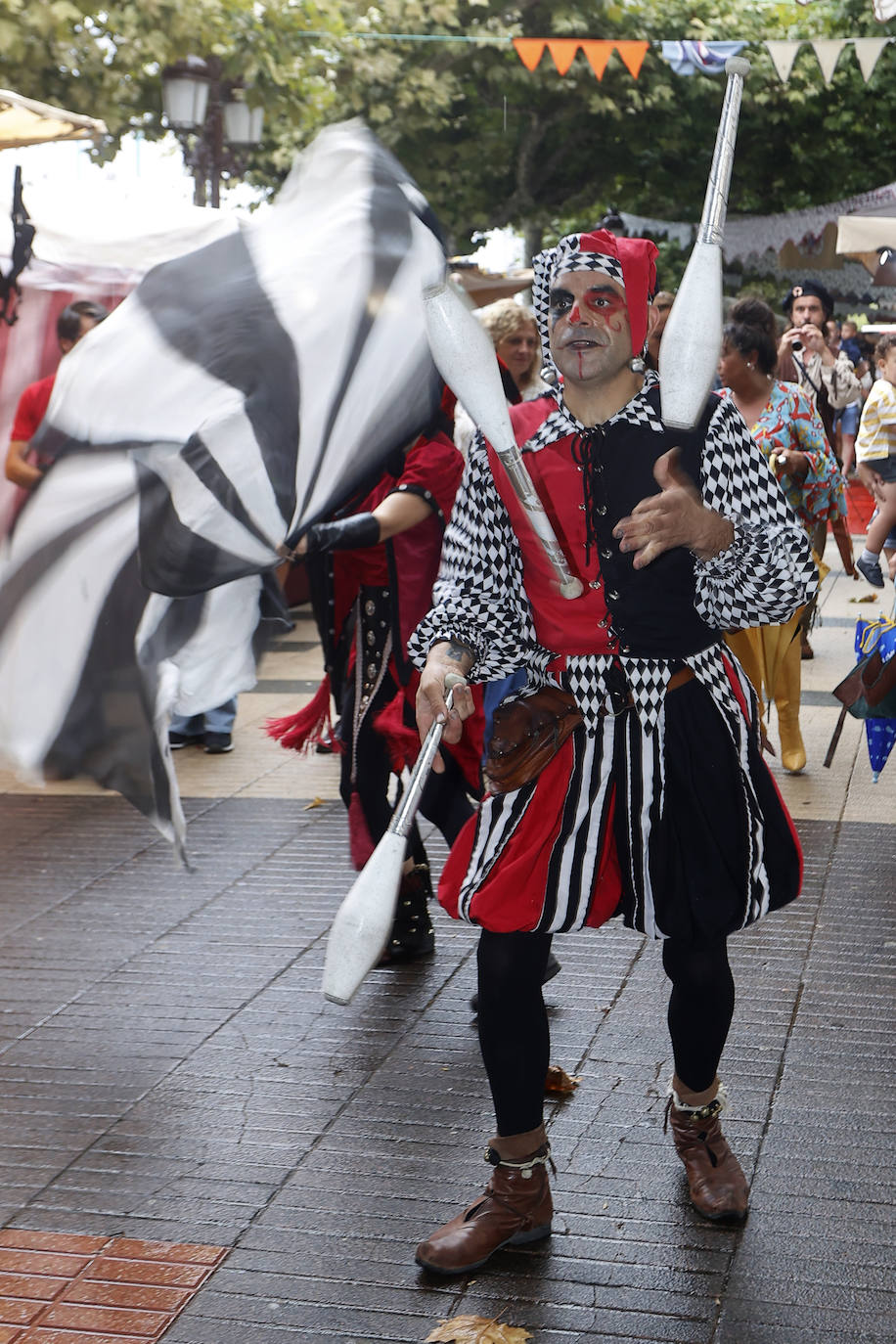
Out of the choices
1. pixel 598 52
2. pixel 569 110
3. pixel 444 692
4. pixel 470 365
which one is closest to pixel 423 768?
pixel 444 692

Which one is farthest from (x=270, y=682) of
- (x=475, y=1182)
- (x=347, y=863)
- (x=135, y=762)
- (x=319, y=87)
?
(x=319, y=87)

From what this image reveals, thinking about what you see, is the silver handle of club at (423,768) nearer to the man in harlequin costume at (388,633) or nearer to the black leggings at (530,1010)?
the black leggings at (530,1010)

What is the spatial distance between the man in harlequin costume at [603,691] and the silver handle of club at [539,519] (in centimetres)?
6

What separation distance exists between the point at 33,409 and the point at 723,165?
2.45m

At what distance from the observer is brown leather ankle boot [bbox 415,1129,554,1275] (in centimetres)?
320

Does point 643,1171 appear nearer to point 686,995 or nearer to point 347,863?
point 686,995

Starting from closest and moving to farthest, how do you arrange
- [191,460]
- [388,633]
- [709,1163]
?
[709,1163] → [191,460] → [388,633]

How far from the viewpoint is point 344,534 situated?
447 centimetres

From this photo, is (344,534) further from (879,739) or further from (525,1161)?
(879,739)

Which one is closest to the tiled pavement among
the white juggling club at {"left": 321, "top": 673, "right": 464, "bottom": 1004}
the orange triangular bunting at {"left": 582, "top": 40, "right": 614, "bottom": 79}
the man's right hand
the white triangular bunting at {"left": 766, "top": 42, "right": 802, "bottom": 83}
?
the white juggling club at {"left": 321, "top": 673, "right": 464, "bottom": 1004}

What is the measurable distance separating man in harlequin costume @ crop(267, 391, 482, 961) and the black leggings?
1.42 metres

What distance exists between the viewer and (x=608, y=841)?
324cm

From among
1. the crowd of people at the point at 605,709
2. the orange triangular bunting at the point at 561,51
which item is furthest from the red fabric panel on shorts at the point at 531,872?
the orange triangular bunting at the point at 561,51

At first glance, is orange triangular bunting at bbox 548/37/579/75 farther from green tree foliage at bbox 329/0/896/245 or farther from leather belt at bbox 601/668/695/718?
leather belt at bbox 601/668/695/718
